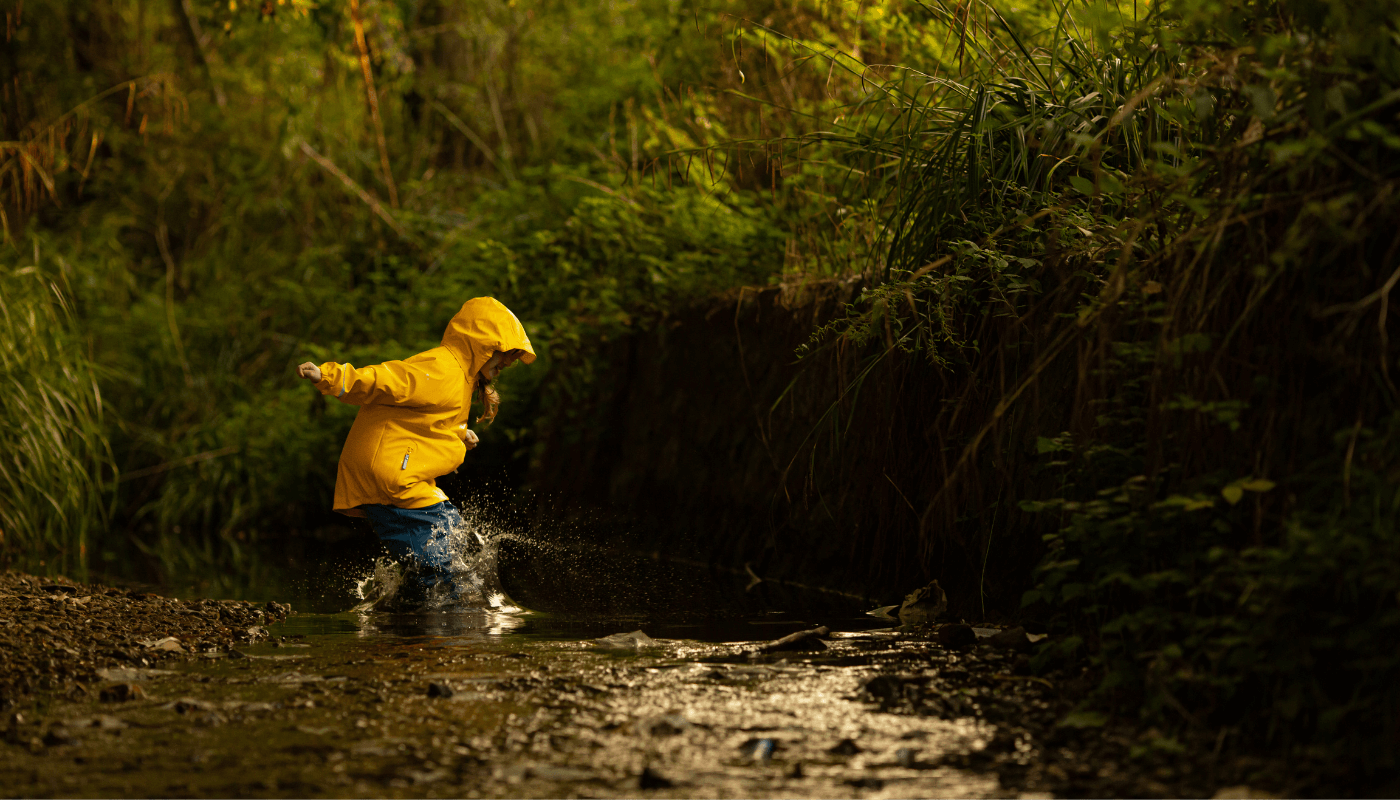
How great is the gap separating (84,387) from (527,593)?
4.36m

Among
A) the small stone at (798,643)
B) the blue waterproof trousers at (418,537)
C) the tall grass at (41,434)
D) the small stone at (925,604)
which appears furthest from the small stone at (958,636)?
the tall grass at (41,434)

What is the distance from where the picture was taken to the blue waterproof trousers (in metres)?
6.17

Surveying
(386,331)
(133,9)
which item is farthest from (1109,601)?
(133,9)

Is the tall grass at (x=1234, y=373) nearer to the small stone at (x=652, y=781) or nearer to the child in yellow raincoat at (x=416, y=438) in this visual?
the small stone at (x=652, y=781)

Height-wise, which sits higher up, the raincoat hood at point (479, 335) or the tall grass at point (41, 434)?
the raincoat hood at point (479, 335)

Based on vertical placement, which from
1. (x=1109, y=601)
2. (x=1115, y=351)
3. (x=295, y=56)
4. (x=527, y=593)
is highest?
(x=295, y=56)

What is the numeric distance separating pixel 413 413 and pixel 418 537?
0.61m

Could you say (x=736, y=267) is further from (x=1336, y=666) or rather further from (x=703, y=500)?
(x=1336, y=666)

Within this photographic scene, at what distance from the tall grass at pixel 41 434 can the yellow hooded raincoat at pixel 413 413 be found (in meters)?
3.24

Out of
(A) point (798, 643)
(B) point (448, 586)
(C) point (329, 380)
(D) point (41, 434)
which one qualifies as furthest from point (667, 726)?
(D) point (41, 434)

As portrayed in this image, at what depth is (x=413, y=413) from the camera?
20.4 ft

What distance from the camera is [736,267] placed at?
27.8 feet

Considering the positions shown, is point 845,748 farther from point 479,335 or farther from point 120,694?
point 479,335

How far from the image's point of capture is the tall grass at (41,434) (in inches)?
336
